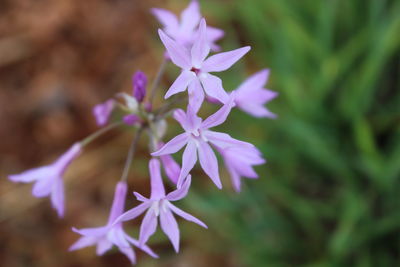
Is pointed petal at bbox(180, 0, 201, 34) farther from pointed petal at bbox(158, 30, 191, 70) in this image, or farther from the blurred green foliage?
the blurred green foliage

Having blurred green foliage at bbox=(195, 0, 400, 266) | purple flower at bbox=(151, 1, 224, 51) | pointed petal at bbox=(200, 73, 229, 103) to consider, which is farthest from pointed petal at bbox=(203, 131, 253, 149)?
blurred green foliage at bbox=(195, 0, 400, 266)

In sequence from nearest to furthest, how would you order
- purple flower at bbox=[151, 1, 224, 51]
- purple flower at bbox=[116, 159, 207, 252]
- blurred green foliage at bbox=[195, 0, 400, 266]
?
purple flower at bbox=[116, 159, 207, 252] → purple flower at bbox=[151, 1, 224, 51] → blurred green foliage at bbox=[195, 0, 400, 266]

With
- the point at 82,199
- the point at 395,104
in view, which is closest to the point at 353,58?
the point at 395,104

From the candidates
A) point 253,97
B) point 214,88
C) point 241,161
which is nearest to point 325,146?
point 253,97

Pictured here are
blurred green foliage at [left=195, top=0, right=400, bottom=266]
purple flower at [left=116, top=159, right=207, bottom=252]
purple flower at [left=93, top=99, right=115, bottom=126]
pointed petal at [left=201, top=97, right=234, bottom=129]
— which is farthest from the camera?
blurred green foliage at [left=195, top=0, right=400, bottom=266]

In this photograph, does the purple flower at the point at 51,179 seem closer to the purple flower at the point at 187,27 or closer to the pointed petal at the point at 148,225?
the pointed petal at the point at 148,225

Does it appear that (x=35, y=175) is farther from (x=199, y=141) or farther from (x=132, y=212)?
(x=199, y=141)
